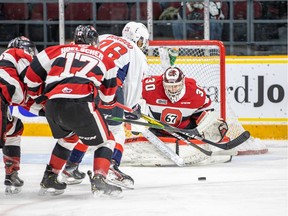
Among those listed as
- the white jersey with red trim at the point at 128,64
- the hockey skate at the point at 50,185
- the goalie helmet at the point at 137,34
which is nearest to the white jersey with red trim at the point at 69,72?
the hockey skate at the point at 50,185

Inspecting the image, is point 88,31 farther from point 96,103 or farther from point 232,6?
point 232,6

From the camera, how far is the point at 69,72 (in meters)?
5.11

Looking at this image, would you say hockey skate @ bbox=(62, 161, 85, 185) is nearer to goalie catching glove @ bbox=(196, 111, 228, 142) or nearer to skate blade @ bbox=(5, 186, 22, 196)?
skate blade @ bbox=(5, 186, 22, 196)

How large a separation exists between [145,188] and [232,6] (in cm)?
341

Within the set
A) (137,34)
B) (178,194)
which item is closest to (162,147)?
(137,34)

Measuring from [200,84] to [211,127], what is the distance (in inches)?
37.9

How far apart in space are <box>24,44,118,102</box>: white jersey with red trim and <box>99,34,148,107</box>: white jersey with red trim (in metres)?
0.74

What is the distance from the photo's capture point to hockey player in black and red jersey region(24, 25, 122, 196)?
16.8ft

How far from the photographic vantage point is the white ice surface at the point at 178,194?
4898mm

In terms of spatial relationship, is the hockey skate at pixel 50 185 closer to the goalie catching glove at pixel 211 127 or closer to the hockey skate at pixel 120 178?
the hockey skate at pixel 120 178

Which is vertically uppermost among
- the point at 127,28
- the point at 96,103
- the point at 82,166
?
the point at 127,28

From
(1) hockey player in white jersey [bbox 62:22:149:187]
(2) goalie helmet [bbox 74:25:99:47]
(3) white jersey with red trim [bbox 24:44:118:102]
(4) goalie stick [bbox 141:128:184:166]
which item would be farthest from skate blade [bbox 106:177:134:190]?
(4) goalie stick [bbox 141:128:184:166]

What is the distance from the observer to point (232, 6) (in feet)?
28.8

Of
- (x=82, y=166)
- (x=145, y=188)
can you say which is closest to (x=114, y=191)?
(x=145, y=188)
